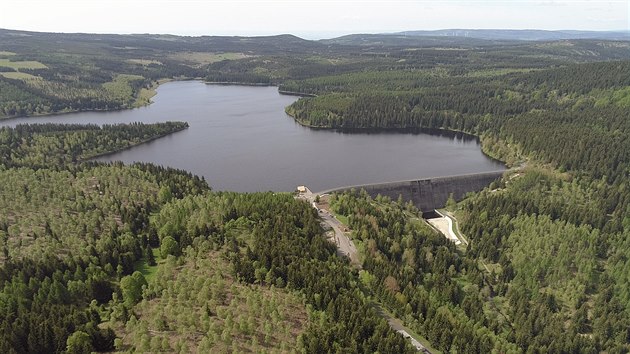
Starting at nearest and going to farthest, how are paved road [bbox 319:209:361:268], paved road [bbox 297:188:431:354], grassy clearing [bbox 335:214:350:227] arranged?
paved road [bbox 297:188:431:354] < paved road [bbox 319:209:361:268] < grassy clearing [bbox 335:214:350:227]

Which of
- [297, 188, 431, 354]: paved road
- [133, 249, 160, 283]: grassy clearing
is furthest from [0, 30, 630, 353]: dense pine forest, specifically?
[297, 188, 431, 354]: paved road

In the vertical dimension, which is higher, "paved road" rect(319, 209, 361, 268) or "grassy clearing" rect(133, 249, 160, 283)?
"grassy clearing" rect(133, 249, 160, 283)

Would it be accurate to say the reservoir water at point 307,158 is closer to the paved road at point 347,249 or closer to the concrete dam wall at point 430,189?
the concrete dam wall at point 430,189

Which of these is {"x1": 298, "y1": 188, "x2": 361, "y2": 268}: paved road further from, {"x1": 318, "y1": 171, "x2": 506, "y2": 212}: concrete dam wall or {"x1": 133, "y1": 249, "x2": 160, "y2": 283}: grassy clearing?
{"x1": 133, "y1": 249, "x2": 160, "y2": 283}: grassy clearing

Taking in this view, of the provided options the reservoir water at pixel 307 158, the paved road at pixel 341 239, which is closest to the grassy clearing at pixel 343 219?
the paved road at pixel 341 239

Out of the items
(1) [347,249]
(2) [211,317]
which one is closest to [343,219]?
(1) [347,249]

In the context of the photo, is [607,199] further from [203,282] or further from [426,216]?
[203,282]

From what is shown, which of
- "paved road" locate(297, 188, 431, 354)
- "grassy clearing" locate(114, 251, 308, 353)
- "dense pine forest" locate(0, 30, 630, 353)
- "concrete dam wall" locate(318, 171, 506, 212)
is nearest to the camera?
"grassy clearing" locate(114, 251, 308, 353)

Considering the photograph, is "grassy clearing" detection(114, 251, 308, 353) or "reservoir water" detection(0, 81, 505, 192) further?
"reservoir water" detection(0, 81, 505, 192)

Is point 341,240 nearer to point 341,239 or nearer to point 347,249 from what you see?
point 341,239
